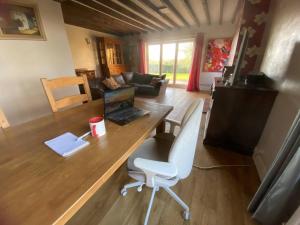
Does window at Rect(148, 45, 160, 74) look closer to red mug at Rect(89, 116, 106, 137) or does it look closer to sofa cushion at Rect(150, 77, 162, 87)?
sofa cushion at Rect(150, 77, 162, 87)

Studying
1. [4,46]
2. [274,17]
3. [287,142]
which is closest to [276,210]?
[287,142]

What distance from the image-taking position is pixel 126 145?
0.82m

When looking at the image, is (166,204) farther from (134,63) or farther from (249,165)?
(134,63)

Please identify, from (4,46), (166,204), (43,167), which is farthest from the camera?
(4,46)

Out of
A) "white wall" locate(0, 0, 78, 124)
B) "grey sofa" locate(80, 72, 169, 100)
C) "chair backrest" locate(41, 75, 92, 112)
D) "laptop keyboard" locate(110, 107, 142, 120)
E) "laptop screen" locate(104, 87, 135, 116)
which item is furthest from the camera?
"grey sofa" locate(80, 72, 169, 100)

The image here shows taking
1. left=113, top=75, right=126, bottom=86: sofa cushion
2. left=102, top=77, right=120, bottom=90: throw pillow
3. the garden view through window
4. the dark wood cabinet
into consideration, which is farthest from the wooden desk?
the garden view through window

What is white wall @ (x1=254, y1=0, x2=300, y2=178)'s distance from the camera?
4.06ft

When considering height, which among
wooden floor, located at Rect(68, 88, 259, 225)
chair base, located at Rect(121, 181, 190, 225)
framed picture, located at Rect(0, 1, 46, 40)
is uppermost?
framed picture, located at Rect(0, 1, 46, 40)

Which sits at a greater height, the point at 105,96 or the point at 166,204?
the point at 105,96

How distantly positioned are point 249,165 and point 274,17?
1.99 m

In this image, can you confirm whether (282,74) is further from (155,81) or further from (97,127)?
(155,81)

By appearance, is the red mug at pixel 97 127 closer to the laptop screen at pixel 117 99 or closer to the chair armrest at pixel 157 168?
the laptop screen at pixel 117 99

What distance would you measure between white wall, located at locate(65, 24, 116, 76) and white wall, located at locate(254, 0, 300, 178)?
5.14 m

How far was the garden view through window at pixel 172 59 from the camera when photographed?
215 inches
